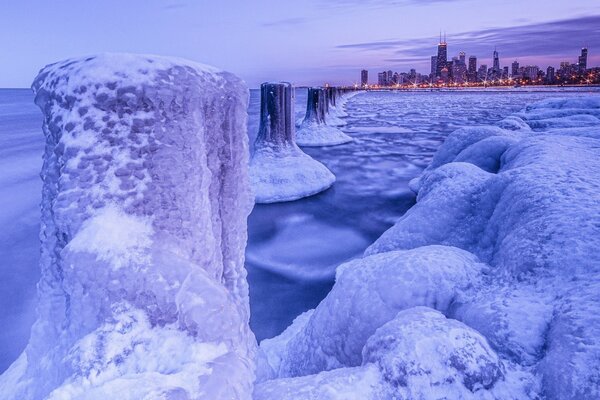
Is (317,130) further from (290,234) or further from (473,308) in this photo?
(473,308)

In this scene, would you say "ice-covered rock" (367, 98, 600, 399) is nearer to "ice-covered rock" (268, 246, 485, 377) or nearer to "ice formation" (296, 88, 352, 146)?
"ice-covered rock" (268, 246, 485, 377)

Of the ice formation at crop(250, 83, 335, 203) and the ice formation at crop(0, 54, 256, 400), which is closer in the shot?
the ice formation at crop(0, 54, 256, 400)

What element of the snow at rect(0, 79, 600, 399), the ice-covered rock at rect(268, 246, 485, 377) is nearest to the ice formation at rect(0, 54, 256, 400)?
the snow at rect(0, 79, 600, 399)

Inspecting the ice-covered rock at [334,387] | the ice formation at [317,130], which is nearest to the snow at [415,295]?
the ice-covered rock at [334,387]

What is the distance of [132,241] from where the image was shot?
145 centimetres

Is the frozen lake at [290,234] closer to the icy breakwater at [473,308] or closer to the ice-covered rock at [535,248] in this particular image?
the icy breakwater at [473,308]

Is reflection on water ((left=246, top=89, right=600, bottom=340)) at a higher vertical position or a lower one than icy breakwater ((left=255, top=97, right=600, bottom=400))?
lower

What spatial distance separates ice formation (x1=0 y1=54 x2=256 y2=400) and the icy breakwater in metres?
0.44

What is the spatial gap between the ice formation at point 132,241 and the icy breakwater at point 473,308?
0.44m

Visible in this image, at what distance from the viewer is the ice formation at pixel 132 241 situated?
1.29m

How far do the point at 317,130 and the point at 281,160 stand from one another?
7.45 meters

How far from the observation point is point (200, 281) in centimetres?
144

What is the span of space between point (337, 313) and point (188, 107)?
1542mm

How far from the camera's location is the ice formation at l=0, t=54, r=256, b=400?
50.6 inches
